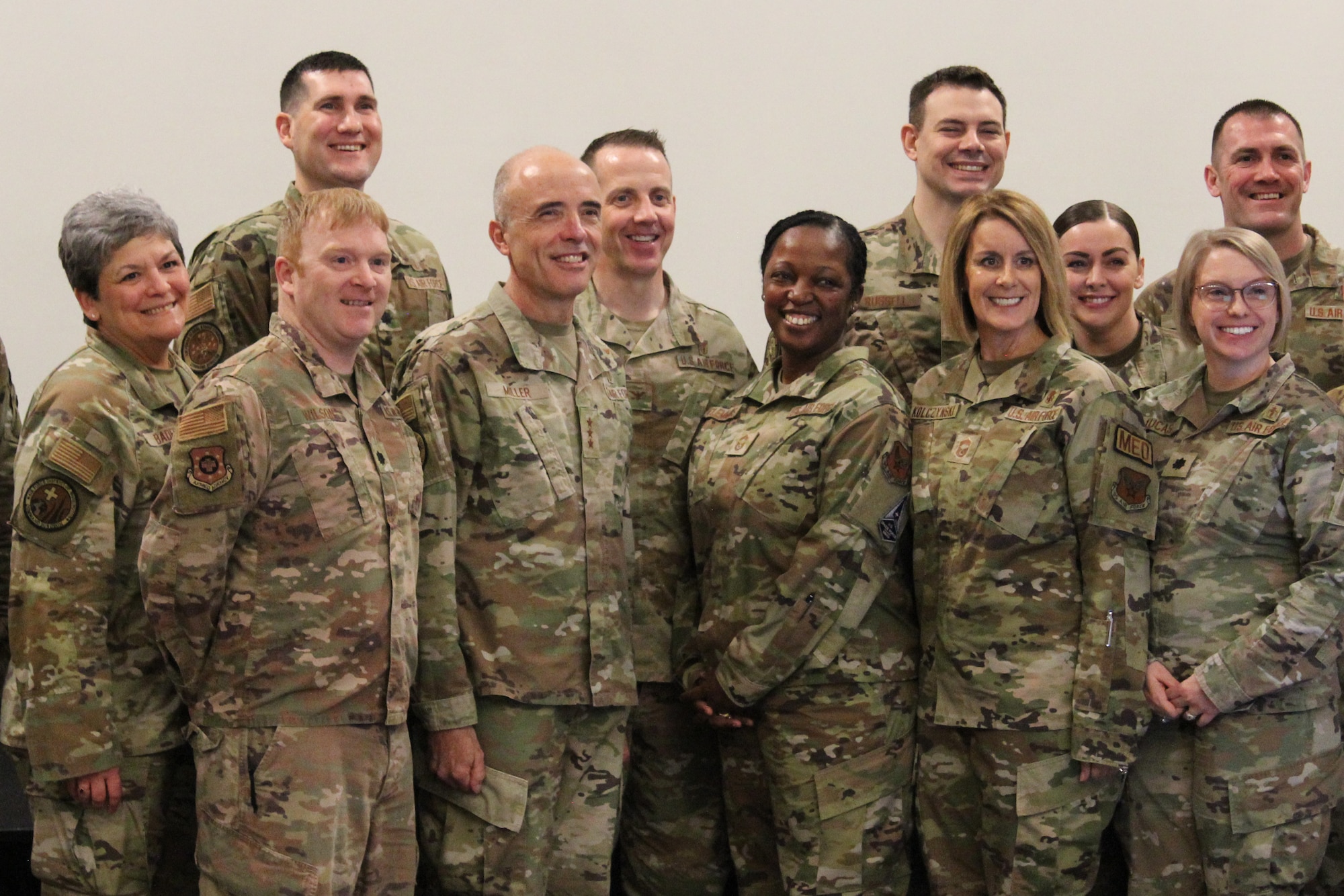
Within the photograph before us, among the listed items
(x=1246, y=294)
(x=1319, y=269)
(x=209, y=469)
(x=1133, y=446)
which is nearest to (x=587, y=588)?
(x=209, y=469)

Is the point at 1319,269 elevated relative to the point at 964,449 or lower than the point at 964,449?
elevated

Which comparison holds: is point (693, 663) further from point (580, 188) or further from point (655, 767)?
point (580, 188)

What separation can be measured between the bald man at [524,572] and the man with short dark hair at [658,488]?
0.32 metres

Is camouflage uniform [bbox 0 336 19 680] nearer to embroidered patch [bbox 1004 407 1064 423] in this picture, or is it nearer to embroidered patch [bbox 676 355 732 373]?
embroidered patch [bbox 676 355 732 373]

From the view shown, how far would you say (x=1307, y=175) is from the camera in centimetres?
393

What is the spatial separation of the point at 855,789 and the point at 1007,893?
14.4 inches

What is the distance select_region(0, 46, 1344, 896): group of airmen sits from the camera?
8.11 feet

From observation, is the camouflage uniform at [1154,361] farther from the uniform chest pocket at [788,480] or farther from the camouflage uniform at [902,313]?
the uniform chest pocket at [788,480]

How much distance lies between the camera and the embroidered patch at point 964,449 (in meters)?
→ 2.97

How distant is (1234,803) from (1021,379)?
0.96m

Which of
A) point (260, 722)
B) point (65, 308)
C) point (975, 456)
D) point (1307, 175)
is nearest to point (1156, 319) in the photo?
point (1307, 175)

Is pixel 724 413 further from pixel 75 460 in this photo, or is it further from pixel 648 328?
pixel 75 460

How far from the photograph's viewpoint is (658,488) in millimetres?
3350

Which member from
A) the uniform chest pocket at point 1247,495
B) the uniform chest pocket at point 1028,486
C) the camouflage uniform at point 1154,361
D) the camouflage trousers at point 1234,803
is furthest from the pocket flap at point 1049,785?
the camouflage uniform at point 1154,361
